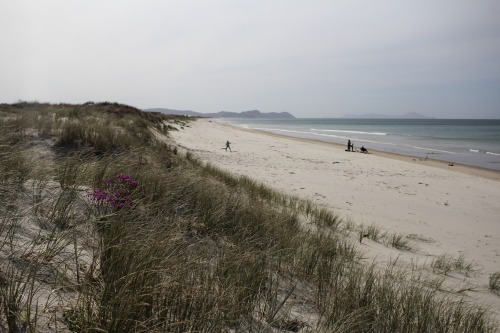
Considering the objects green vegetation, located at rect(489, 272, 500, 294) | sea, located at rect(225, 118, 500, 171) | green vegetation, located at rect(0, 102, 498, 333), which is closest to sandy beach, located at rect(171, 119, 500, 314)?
green vegetation, located at rect(489, 272, 500, 294)

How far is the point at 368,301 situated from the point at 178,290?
Answer: 1.66 metres

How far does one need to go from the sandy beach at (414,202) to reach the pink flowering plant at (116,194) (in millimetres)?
3647

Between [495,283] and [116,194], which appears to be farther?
[495,283]

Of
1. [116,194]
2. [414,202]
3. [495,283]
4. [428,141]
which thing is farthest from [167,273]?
[428,141]

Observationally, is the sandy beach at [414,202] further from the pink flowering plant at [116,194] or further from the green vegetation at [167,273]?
the pink flowering plant at [116,194]

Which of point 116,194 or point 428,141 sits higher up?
point 116,194

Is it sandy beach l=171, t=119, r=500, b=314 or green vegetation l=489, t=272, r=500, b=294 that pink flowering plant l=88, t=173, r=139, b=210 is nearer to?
sandy beach l=171, t=119, r=500, b=314

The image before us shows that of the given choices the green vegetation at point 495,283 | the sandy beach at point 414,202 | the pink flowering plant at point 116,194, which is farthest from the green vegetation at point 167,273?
the sandy beach at point 414,202

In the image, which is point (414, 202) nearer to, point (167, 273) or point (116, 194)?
point (116, 194)

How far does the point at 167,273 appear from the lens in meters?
2.30

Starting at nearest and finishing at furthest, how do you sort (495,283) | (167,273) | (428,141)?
1. (167,273)
2. (495,283)
3. (428,141)

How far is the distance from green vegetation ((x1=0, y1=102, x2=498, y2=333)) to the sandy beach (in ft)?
5.54

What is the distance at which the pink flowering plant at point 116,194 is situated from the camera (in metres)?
3.39

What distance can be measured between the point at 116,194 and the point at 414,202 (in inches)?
348
